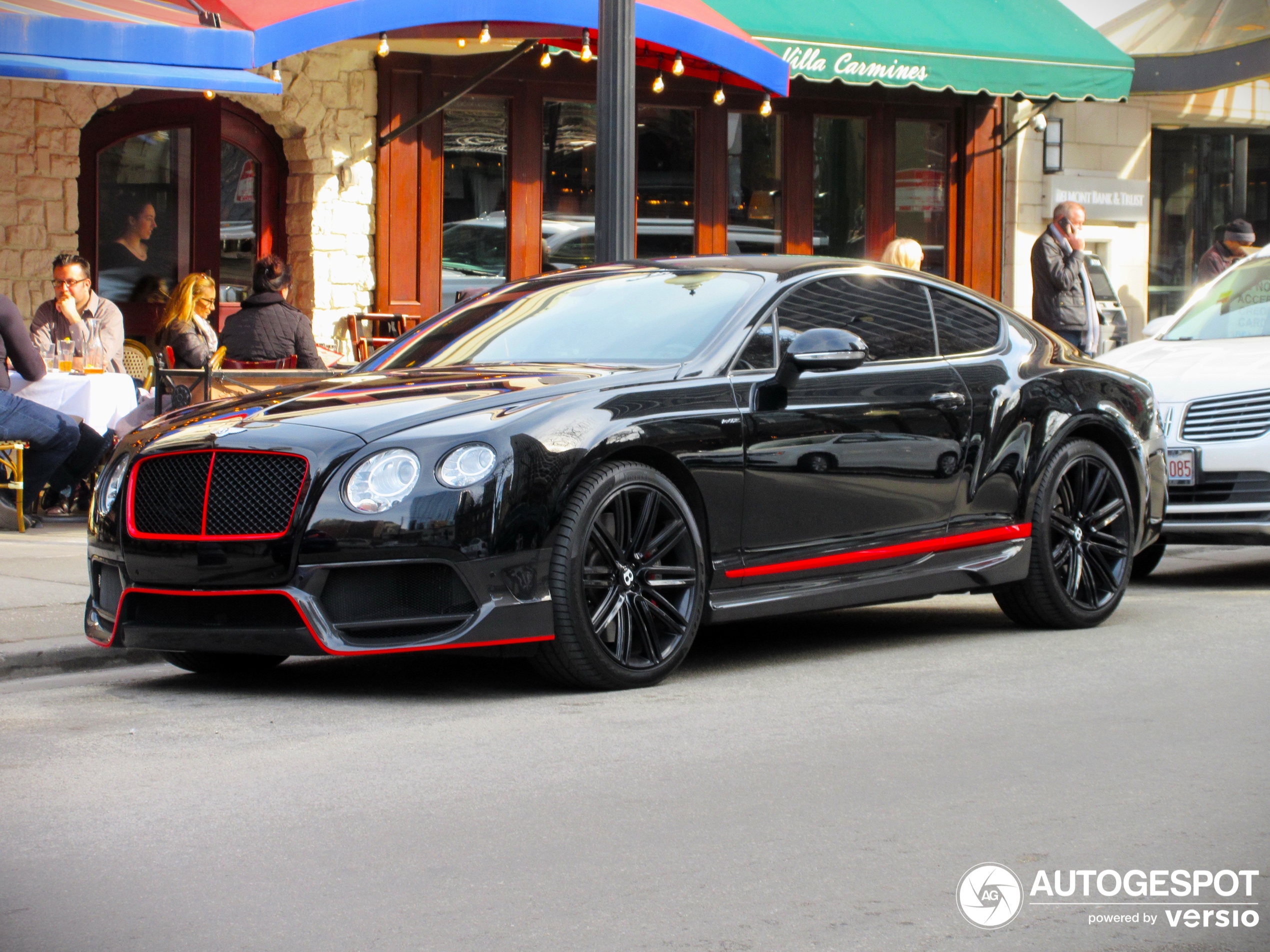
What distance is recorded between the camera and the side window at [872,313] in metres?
6.92

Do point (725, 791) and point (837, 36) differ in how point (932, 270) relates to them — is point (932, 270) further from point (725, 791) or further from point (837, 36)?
point (725, 791)

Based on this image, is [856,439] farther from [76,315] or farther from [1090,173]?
[1090,173]

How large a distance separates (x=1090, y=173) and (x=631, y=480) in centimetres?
1483

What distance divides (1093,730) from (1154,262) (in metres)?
16.3

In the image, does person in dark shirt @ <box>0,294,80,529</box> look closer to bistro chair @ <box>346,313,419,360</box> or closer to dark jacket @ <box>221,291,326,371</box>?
dark jacket @ <box>221,291,326,371</box>

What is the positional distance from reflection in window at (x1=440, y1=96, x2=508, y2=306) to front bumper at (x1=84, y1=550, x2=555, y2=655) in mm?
10158

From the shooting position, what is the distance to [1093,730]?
5520 millimetres

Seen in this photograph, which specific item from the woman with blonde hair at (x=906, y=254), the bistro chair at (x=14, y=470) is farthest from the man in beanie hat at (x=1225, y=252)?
the bistro chair at (x=14, y=470)

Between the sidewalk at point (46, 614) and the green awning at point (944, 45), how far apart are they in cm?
775

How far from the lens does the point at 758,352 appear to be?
665cm

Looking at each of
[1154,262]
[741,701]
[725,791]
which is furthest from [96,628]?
[1154,262]

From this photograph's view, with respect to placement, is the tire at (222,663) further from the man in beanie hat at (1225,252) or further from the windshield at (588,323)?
the man in beanie hat at (1225,252)

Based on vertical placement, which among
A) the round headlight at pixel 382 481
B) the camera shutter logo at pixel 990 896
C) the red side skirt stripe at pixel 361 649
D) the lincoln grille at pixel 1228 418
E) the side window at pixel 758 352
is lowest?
the camera shutter logo at pixel 990 896

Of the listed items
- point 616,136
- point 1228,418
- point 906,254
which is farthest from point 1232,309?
point 616,136
